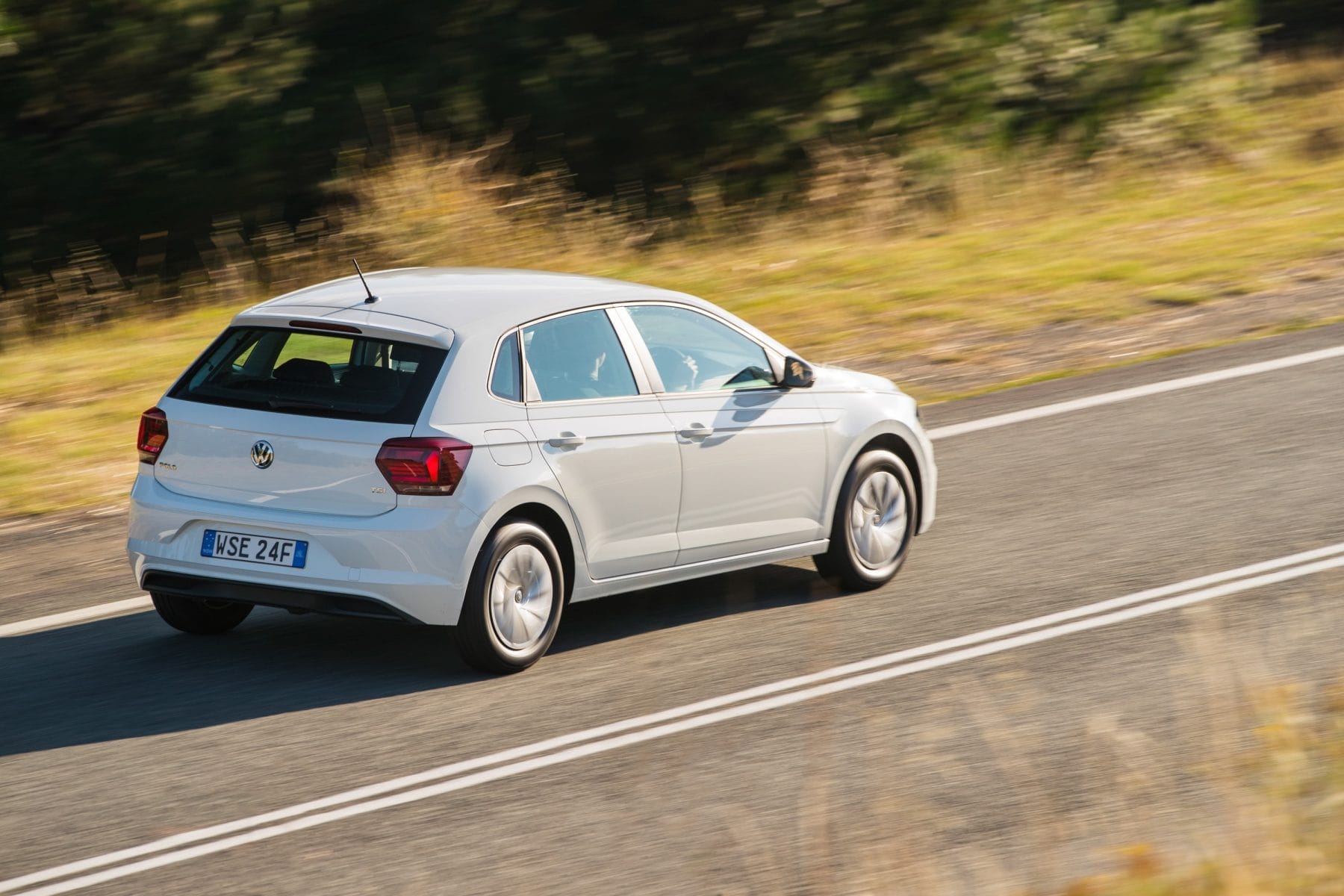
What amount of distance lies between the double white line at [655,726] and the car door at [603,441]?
918 mm

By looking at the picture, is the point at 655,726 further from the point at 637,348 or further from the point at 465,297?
the point at 465,297

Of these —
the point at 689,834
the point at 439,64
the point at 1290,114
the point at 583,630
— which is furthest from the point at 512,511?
the point at 1290,114

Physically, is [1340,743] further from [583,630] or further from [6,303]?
[6,303]

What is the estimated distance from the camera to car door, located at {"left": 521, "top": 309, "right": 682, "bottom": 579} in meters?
7.38

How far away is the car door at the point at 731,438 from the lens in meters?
7.89

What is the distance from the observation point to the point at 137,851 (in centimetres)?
562

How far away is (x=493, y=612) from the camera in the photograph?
23.4 feet

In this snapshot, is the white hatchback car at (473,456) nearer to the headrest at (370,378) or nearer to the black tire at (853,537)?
the headrest at (370,378)

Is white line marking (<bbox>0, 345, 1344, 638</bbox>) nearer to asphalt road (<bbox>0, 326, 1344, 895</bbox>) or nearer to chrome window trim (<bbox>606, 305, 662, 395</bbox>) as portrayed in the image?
asphalt road (<bbox>0, 326, 1344, 895</bbox>)

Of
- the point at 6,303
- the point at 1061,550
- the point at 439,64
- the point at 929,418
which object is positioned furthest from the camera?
the point at 439,64

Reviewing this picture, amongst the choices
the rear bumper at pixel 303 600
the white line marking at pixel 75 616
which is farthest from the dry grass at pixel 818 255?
the rear bumper at pixel 303 600

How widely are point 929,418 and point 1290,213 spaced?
8.48 metres

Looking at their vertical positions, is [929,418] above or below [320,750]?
below

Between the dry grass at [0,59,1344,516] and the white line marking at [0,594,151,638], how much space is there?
7.79 ft
